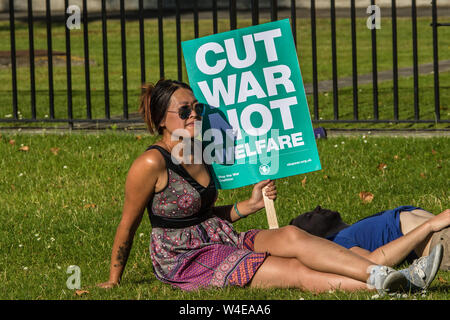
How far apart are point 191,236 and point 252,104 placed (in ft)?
2.72

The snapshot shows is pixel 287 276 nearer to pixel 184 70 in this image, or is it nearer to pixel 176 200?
pixel 176 200

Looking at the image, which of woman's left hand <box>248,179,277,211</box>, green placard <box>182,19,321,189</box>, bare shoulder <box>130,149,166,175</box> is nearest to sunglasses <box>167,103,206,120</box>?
green placard <box>182,19,321,189</box>

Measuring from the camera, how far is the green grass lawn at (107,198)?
4770mm

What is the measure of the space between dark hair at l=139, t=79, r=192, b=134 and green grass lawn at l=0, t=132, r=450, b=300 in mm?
898

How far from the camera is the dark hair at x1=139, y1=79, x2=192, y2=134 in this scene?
4551 mm

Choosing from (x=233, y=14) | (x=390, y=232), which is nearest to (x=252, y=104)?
(x=390, y=232)

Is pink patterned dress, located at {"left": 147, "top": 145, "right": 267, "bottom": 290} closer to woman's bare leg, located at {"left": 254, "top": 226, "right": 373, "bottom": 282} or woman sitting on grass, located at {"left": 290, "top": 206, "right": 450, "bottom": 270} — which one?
woman's bare leg, located at {"left": 254, "top": 226, "right": 373, "bottom": 282}

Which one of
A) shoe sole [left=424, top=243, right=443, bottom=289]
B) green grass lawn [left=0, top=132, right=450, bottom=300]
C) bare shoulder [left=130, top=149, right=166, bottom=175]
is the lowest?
green grass lawn [left=0, top=132, right=450, bottom=300]

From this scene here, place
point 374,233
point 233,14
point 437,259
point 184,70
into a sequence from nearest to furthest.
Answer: point 437,259
point 374,233
point 233,14
point 184,70

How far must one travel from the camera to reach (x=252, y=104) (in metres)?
4.80

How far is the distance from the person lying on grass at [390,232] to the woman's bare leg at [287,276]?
1.08ft

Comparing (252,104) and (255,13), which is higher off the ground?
(255,13)

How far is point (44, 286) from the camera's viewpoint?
484cm

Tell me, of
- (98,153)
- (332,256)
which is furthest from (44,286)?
(98,153)
